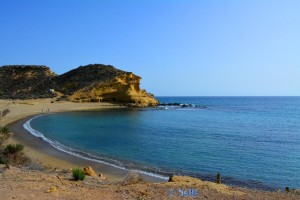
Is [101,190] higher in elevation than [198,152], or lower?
higher

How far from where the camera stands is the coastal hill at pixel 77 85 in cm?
8562

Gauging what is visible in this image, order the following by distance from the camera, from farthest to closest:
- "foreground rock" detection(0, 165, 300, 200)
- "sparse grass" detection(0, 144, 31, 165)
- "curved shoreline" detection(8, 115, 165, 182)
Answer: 1. "curved shoreline" detection(8, 115, 165, 182)
2. "sparse grass" detection(0, 144, 31, 165)
3. "foreground rock" detection(0, 165, 300, 200)

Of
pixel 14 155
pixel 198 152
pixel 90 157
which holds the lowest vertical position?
pixel 90 157

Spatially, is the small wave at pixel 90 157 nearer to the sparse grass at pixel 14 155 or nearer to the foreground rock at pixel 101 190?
the sparse grass at pixel 14 155

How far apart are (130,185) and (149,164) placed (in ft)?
33.9

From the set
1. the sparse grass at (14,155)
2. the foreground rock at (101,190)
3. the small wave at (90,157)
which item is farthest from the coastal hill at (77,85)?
the foreground rock at (101,190)

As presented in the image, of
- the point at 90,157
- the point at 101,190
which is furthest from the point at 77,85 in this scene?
the point at 101,190

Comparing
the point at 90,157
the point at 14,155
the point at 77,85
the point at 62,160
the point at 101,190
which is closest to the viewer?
the point at 101,190

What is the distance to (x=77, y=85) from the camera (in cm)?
9244

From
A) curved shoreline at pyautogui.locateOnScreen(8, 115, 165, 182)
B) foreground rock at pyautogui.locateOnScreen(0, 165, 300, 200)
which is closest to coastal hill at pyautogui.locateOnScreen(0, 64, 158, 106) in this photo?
curved shoreline at pyautogui.locateOnScreen(8, 115, 165, 182)

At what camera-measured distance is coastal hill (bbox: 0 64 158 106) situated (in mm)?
85625

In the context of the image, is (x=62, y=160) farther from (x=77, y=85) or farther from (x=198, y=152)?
(x=77, y=85)

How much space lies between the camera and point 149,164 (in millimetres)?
21609

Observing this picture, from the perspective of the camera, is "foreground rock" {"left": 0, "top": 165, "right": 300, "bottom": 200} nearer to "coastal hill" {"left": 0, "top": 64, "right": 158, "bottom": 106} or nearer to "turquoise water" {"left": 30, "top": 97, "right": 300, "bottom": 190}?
"turquoise water" {"left": 30, "top": 97, "right": 300, "bottom": 190}
